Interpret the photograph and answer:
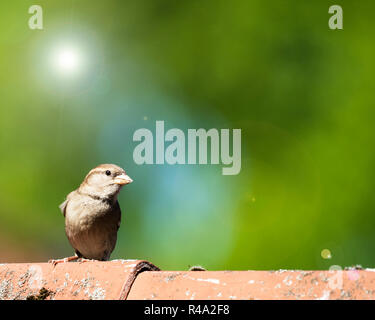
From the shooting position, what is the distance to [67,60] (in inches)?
302

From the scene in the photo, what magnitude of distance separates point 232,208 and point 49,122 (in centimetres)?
237

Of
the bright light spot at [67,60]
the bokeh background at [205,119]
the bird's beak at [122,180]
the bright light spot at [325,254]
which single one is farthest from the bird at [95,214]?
the bright light spot at [67,60]

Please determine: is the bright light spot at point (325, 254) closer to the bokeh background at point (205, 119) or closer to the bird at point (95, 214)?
the bokeh background at point (205, 119)

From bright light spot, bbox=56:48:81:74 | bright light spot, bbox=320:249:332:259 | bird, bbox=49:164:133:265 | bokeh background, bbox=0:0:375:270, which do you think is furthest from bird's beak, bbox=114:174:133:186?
bright light spot, bbox=56:48:81:74

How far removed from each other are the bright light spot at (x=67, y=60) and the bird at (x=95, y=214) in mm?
3299

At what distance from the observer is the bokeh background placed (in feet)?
17.6

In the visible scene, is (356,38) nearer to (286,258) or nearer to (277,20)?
(277,20)

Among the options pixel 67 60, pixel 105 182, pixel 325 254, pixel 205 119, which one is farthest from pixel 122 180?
pixel 67 60

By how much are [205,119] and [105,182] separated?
2.18 metres

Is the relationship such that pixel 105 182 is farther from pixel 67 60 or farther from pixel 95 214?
pixel 67 60

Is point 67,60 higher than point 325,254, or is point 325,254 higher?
point 67,60

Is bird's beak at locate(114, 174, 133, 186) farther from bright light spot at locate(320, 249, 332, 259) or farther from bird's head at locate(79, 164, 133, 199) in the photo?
bright light spot at locate(320, 249, 332, 259)

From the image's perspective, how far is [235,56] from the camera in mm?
6426
